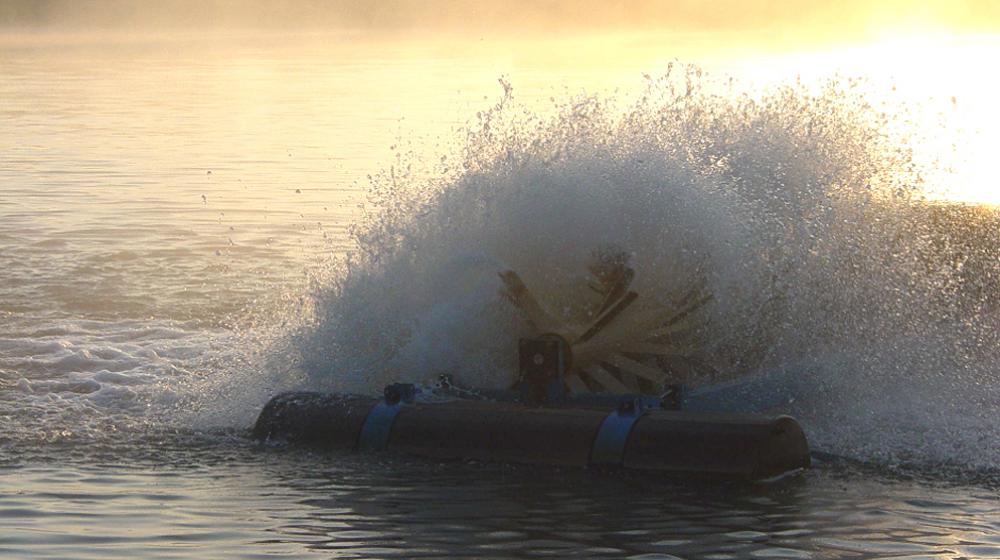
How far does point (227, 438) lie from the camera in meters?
10.2

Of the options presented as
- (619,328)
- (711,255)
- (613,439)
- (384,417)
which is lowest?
(613,439)

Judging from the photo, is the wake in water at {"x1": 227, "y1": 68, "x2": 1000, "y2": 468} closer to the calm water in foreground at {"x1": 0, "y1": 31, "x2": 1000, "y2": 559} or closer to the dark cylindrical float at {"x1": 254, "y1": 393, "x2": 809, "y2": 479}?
the calm water in foreground at {"x1": 0, "y1": 31, "x2": 1000, "y2": 559}

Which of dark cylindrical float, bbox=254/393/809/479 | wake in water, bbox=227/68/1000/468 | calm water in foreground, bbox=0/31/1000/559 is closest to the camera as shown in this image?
calm water in foreground, bbox=0/31/1000/559

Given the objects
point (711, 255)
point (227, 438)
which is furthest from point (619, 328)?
point (227, 438)

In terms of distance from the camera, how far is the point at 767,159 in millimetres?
12000

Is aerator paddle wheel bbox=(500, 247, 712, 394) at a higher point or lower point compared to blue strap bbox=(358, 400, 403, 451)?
higher

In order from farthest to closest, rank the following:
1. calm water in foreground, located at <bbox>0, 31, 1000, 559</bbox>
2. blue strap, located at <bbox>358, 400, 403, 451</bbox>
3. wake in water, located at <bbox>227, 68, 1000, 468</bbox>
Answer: wake in water, located at <bbox>227, 68, 1000, 468</bbox>
blue strap, located at <bbox>358, 400, 403, 451</bbox>
calm water in foreground, located at <bbox>0, 31, 1000, 559</bbox>

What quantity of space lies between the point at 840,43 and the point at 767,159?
4349cm

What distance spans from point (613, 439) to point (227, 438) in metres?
2.26

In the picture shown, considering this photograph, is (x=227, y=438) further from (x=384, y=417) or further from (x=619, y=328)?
(x=619, y=328)

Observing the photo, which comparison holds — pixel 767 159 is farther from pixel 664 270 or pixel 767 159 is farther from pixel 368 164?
pixel 368 164

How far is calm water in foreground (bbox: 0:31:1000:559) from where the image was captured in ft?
26.4

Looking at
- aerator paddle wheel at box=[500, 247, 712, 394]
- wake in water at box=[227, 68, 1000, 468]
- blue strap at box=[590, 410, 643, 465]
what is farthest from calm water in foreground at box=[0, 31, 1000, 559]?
aerator paddle wheel at box=[500, 247, 712, 394]

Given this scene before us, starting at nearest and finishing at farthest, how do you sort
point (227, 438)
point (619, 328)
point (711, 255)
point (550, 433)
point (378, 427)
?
point (550, 433) → point (378, 427) → point (227, 438) → point (619, 328) → point (711, 255)
